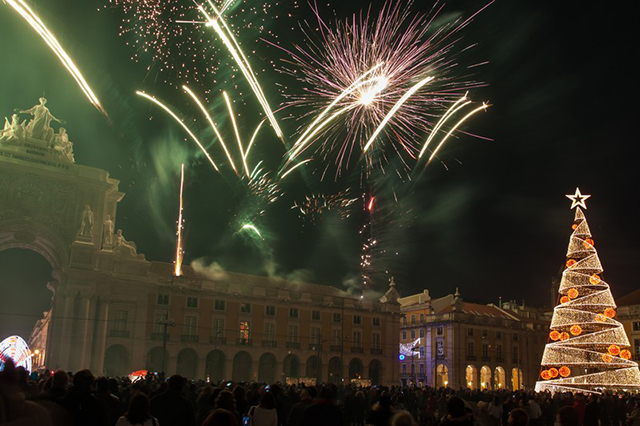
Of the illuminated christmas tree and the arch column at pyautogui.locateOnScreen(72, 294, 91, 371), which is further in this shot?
the arch column at pyautogui.locateOnScreen(72, 294, 91, 371)

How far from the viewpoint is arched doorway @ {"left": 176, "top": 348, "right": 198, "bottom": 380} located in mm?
50000

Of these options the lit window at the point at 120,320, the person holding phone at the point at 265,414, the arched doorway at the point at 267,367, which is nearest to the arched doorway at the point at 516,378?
the arched doorway at the point at 267,367

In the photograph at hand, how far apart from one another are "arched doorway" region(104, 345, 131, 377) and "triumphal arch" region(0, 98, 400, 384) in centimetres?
8

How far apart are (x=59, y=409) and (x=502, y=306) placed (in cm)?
8903

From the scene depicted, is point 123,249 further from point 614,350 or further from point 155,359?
point 614,350

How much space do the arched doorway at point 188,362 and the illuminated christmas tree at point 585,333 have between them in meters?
27.5

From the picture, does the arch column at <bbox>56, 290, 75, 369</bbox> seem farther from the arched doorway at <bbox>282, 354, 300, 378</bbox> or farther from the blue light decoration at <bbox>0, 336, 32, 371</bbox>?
the arched doorway at <bbox>282, 354, 300, 378</bbox>

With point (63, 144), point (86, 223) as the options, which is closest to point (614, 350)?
point (86, 223)

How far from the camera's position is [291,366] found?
56.2 m

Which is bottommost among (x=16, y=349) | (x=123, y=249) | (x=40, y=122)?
(x=16, y=349)

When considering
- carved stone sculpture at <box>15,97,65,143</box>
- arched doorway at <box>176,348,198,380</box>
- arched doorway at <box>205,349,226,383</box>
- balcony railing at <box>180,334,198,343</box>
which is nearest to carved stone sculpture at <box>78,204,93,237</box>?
carved stone sculpture at <box>15,97,65,143</box>

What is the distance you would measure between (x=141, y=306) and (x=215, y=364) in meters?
9.11

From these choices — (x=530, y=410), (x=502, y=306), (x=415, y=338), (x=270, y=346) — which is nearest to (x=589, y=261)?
(x=530, y=410)

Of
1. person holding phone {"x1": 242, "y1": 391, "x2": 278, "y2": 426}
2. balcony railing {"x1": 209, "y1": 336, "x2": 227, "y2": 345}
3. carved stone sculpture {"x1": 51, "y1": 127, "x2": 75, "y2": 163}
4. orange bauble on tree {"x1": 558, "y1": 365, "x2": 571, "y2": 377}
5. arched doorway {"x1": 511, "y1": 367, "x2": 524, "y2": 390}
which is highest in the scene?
carved stone sculpture {"x1": 51, "y1": 127, "x2": 75, "y2": 163}
